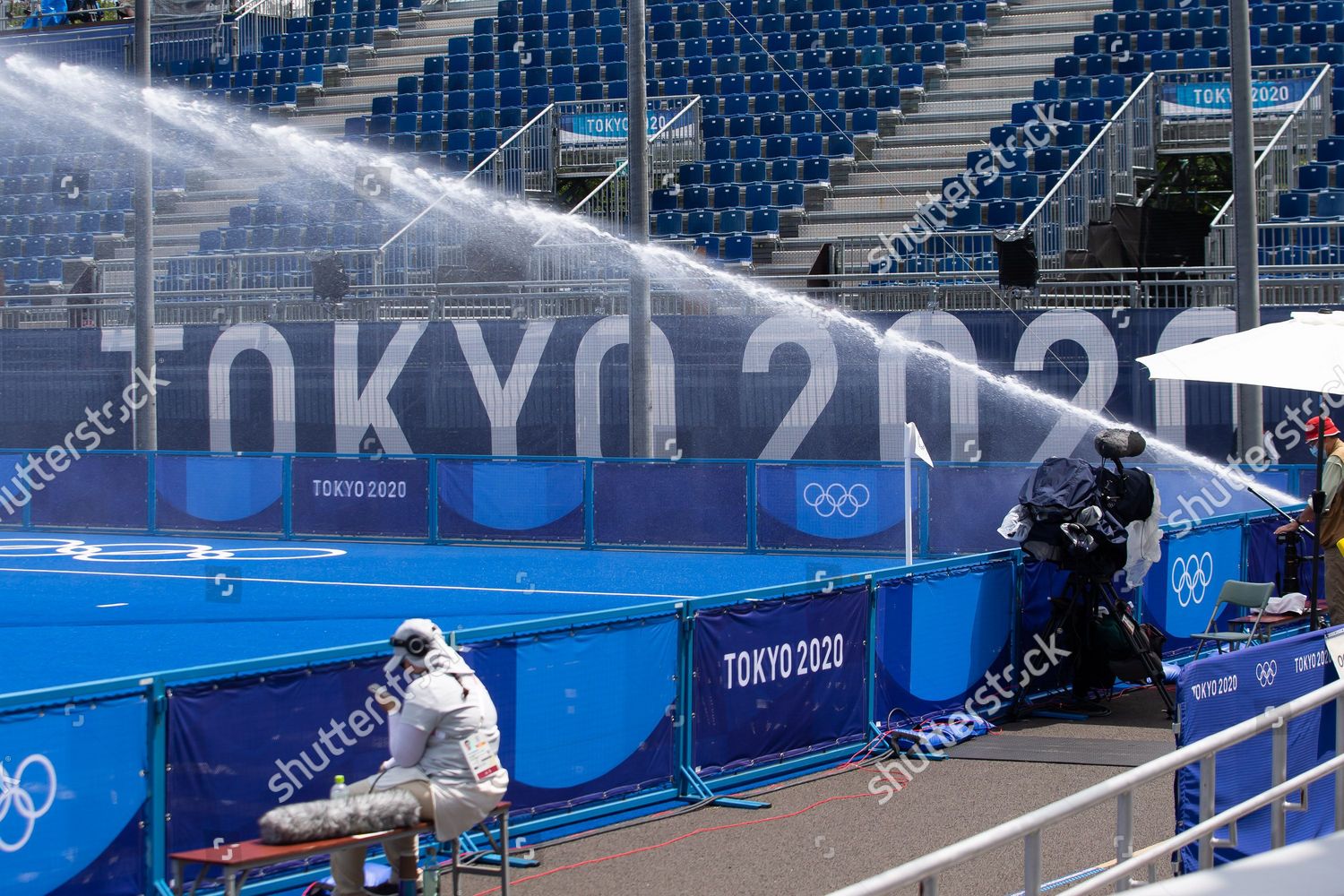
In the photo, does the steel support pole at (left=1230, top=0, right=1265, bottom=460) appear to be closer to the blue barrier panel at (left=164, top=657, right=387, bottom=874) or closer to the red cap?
the red cap

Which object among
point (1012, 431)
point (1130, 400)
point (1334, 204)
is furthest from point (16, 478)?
point (1334, 204)

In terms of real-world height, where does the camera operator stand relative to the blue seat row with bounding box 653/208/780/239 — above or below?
below

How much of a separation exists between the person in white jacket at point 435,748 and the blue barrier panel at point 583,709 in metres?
1.44

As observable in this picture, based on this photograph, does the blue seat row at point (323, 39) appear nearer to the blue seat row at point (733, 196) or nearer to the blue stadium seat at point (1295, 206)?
the blue seat row at point (733, 196)

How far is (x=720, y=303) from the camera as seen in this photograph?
24.8 meters

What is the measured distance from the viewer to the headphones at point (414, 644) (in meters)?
7.09

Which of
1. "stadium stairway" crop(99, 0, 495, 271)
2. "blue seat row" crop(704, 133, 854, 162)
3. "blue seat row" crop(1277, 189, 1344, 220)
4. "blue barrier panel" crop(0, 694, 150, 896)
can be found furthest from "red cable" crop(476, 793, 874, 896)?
"stadium stairway" crop(99, 0, 495, 271)

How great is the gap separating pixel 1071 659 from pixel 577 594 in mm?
6913

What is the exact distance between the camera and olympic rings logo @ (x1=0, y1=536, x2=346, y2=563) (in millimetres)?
21562

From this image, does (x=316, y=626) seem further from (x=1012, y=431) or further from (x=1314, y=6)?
(x=1314, y=6)

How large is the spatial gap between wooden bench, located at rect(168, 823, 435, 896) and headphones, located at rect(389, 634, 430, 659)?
0.74m

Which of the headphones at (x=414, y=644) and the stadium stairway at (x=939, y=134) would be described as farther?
→ the stadium stairway at (x=939, y=134)

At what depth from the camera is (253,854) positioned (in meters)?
6.38

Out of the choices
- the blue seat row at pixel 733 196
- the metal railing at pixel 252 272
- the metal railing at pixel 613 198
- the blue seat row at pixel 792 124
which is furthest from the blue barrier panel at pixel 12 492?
the blue seat row at pixel 792 124
